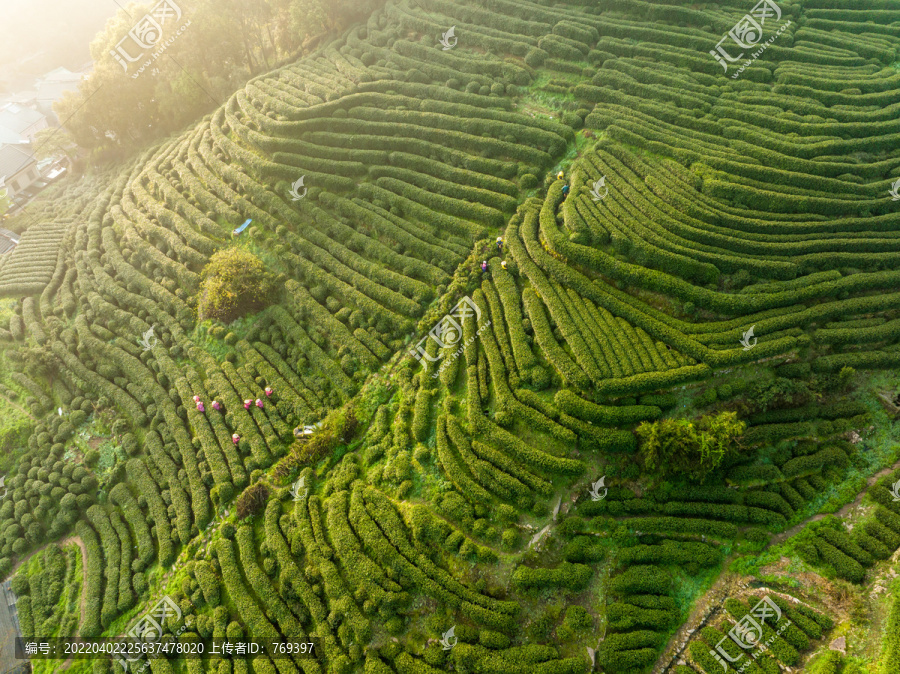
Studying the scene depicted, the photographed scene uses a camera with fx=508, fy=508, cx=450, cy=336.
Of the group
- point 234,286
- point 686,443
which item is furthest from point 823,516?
point 234,286

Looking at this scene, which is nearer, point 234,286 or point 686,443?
point 686,443

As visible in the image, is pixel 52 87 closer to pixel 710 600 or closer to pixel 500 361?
pixel 500 361

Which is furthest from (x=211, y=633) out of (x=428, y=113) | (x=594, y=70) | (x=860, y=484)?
(x=594, y=70)

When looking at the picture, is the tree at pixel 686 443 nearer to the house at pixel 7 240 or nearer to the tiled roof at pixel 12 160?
the house at pixel 7 240

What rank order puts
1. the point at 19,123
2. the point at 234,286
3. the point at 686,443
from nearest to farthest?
the point at 686,443, the point at 234,286, the point at 19,123

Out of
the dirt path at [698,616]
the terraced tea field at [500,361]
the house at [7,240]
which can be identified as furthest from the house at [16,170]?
the dirt path at [698,616]

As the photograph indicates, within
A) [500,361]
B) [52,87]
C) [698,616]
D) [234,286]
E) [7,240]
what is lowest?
[698,616]

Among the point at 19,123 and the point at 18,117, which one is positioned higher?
the point at 18,117
